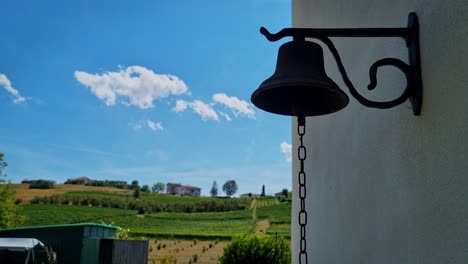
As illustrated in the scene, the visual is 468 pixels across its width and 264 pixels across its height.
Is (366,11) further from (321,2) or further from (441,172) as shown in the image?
(321,2)

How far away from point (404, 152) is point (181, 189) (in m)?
75.4

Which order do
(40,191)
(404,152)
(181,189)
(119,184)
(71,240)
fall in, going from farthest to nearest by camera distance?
(181,189), (119,184), (40,191), (71,240), (404,152)

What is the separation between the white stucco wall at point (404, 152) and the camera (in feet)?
2.51

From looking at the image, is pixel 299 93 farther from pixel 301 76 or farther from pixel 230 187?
pixel 230 187

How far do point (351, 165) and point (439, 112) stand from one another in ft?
3.19


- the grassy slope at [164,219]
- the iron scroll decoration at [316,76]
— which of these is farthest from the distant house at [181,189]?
the iron scroll decoration at [316,76]

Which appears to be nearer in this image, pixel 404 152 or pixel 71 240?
pixel 404 152

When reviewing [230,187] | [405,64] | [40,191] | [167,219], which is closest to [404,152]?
[405,64]

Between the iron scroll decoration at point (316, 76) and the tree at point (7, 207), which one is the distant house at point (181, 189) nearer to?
the tree at point (7, 207)

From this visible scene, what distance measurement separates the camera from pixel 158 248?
73.1 ft

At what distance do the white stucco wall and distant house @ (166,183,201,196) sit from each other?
7063 centimetres

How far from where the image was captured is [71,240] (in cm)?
966

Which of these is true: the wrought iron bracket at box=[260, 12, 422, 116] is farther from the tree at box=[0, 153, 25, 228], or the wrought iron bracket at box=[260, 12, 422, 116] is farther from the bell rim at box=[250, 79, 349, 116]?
the tree at box=[0, 153, 25, 228]

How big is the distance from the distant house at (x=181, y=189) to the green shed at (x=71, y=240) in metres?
61.6
